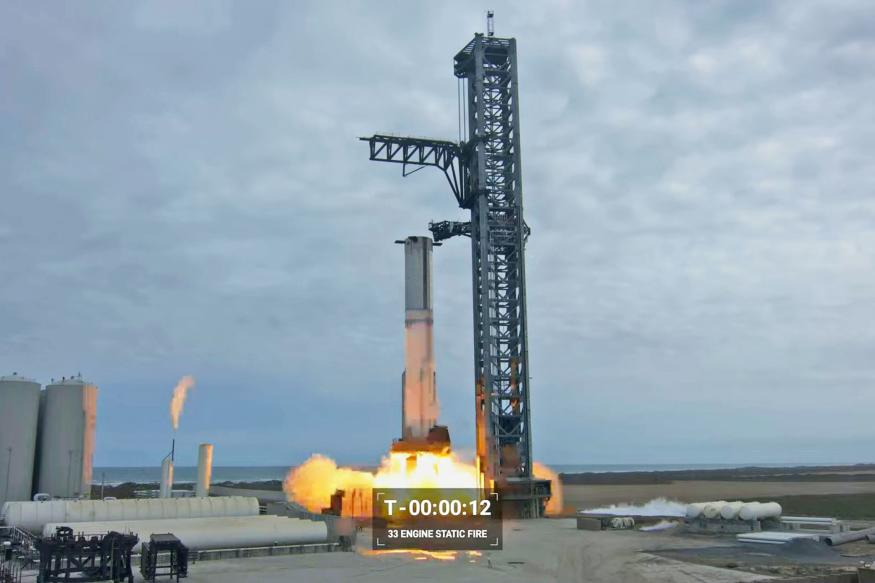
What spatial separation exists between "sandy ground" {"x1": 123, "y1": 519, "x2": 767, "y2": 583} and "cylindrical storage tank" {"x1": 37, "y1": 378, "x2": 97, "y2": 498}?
18836mm

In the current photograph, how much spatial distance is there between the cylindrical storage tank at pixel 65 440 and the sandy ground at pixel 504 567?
1884cm

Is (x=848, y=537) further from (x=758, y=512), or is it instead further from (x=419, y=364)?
(x=419, y=364)

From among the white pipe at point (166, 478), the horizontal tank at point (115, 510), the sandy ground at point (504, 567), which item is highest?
the white pipe at point (166, 478)

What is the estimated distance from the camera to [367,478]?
2534 inches

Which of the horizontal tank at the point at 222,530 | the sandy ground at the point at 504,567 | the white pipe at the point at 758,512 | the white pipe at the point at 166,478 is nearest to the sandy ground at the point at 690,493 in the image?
the white pipe at the point at 758,512

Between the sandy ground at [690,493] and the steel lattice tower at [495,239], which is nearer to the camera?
the steel lattice tower at [495,239]

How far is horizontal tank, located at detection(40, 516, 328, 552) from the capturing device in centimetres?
4175

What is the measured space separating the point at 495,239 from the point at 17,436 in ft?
132

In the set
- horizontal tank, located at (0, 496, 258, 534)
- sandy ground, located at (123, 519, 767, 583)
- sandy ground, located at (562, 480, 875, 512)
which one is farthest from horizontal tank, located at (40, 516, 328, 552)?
sandy ground, located at (562, 480, 875, 512)

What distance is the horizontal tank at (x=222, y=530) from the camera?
4175 cm

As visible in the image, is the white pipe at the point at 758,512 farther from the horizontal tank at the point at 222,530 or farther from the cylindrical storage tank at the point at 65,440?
the cylindrical storage tank at the point at 65,440

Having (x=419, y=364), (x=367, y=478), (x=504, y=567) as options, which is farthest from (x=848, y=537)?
(x=367, y=478)

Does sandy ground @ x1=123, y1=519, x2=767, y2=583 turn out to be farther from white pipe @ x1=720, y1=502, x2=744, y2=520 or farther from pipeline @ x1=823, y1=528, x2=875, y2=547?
pipeline @ x1=823, y1=528, x2=875, y2=547

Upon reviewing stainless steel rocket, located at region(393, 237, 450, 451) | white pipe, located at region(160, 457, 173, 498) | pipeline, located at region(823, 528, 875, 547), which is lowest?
pipeline, located at region(823, 528, 875, 547)
